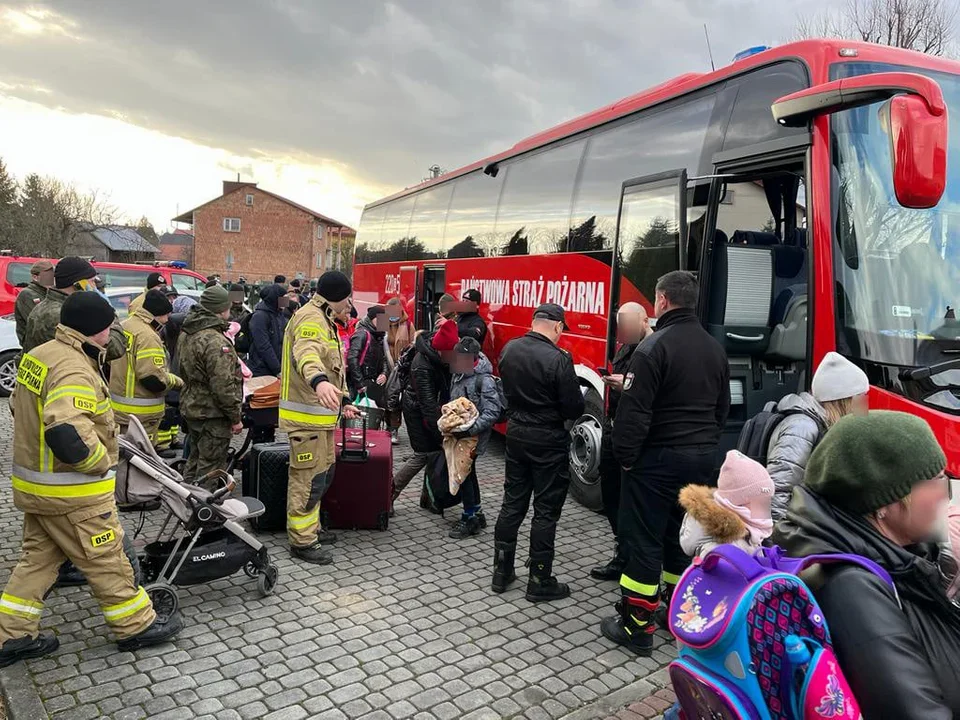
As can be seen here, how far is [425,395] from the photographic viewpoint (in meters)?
6.14

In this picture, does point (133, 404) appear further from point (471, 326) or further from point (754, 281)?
point (754, 281)

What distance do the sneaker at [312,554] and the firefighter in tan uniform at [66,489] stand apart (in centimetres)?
152

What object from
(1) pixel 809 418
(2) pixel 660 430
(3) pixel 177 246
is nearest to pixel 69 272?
(2) pixel 660 430

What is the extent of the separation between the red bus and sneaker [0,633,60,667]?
461 cm

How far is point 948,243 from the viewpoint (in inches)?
171

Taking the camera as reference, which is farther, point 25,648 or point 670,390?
point 670,390

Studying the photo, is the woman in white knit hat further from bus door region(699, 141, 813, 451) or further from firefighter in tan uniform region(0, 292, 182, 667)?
firefighter in tan uniform region(0, 292, 182, 667)

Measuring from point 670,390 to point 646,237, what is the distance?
2488mm

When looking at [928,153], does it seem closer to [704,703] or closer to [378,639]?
[704,703]

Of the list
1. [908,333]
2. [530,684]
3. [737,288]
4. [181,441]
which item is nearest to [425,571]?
[530,684]

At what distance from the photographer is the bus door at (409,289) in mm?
11883

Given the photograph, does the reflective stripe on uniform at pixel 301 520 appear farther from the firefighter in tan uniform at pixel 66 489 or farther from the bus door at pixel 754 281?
the bus door at pixel 754 281

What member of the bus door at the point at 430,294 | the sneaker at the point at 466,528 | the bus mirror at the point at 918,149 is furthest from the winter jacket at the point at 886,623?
the bus door at the point at 430,294

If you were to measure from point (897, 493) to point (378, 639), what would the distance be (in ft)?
10.6
